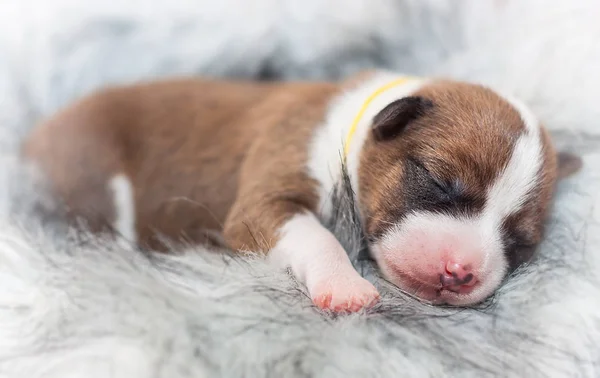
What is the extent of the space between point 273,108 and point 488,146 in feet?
2.82

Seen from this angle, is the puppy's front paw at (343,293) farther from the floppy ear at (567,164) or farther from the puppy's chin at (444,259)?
the floppy ear at (567,164)

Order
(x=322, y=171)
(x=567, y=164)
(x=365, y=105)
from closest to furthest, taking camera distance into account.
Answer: (x=567, y=164) < (x=322, y=171) < (x=365, y=105)

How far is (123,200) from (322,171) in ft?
2.61

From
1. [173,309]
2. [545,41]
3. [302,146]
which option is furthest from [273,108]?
[173,309]

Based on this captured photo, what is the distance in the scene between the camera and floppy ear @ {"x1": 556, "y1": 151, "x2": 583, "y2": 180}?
5.10 ft

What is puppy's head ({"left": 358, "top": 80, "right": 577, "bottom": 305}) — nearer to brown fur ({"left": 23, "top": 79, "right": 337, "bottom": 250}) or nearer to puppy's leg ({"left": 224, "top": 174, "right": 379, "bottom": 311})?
puppy's leg ({"left": 224, "top": 174, "right": 379, "bottom": 311})

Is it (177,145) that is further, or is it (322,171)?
(177,145)

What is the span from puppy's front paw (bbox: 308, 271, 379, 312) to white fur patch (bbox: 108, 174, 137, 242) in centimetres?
103

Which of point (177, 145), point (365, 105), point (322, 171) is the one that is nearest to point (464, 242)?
point (322, 171)

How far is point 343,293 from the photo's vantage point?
4.09ft

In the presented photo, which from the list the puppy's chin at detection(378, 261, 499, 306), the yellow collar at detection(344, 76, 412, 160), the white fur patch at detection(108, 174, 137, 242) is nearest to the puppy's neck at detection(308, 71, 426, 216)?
Answer: the yellow collar at detection(344, 76, 412, 160)

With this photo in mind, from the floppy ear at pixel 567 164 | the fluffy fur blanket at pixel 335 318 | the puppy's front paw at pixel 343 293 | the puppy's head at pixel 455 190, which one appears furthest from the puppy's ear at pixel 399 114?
the puppy's front paw at pixel 343 293

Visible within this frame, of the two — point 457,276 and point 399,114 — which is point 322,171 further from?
point 457,276

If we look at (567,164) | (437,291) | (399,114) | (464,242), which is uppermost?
(399,114)
